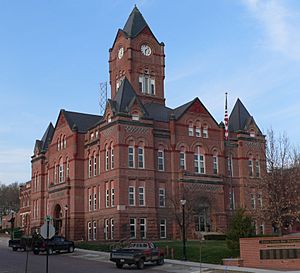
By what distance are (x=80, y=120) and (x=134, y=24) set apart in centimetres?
1562

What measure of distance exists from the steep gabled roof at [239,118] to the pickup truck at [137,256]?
111 feet

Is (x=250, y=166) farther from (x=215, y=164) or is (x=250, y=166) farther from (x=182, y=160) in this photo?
(x=182, y=160)

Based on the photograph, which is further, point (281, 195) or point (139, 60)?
point (139, 60)

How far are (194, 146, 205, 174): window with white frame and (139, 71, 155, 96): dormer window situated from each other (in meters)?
12.2

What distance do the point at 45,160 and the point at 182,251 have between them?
3783cm

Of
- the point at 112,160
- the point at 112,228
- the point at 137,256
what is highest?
the point at 112,160

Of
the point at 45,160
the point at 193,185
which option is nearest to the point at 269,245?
the point at 193,185

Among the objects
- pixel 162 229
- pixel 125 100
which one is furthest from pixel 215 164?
pixel 125 100

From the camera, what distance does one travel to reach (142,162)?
54750 millimetres

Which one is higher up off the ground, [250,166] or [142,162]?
[250,166]

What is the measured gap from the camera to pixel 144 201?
A: 5409 centimetres

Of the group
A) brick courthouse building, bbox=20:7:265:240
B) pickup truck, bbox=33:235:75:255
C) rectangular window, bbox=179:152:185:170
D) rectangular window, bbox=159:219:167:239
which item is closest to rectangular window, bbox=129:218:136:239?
brick courthouse building, bbox=20:7:265:240

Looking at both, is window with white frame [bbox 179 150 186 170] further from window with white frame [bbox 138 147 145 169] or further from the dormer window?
the dormer window

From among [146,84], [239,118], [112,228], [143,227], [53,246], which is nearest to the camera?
[53,246]
